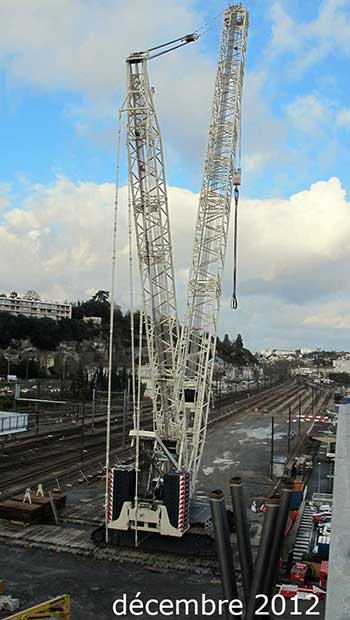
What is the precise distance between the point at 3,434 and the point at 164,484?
1347 inches

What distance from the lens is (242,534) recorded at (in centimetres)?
1001

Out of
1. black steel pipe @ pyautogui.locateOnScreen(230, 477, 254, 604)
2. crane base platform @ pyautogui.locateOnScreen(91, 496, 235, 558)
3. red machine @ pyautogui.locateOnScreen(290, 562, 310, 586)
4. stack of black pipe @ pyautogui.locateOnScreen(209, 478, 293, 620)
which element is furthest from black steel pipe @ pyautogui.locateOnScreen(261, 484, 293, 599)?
crane base platform @ pyautogui.locateOnScreen(91, 496, 235, 558)

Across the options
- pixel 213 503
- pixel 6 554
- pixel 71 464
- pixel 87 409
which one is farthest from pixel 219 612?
pixel 87 409

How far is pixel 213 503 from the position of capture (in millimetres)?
9664

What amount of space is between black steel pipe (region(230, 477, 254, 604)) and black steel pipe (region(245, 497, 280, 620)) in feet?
1.18

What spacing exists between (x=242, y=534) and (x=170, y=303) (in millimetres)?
19126

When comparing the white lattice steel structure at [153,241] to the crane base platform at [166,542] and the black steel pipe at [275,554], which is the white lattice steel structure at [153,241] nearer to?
the crane base platform at [166,542]

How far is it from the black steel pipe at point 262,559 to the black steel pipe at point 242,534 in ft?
1.18

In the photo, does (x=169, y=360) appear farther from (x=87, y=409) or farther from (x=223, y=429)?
(x=87, y=409)

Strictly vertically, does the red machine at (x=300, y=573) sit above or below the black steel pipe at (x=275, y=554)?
below

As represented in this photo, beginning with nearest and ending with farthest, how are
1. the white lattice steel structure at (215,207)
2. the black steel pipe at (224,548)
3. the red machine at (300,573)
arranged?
the black steel pipe at (224,548)
the red machine at (300,573)
the white lattice steel structure at (215,207)

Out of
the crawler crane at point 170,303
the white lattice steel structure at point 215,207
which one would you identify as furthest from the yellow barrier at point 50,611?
the white lattice steel structure at point 215,207

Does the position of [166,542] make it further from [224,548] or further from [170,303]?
[224,548]

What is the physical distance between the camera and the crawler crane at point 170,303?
2575cm
